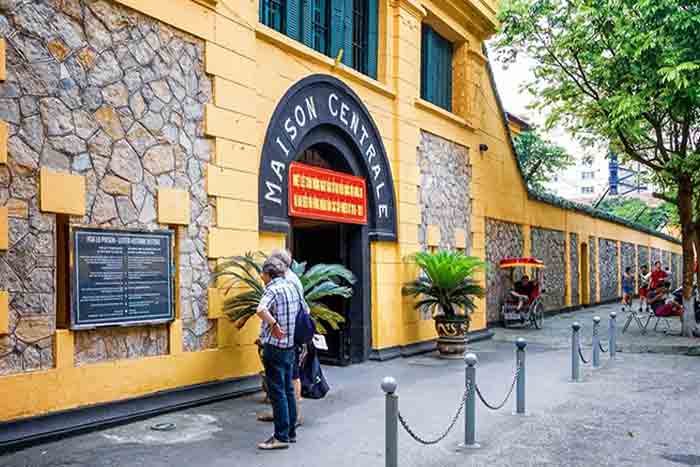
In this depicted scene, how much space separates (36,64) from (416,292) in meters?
8.31

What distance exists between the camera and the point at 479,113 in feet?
56.5

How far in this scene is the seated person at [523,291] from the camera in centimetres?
1936

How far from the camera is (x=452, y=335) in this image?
13281 mm

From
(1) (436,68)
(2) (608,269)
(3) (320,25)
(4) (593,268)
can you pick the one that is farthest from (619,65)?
(2) (608,269)

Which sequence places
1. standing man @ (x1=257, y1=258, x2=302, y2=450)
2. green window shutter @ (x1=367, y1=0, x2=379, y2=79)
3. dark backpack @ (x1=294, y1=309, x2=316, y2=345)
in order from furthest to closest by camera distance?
green window shutter @ (x1=367, y1=0, x2=379, y2=79) → dark backpack @ (x1=294, y1=309, x2=316, y2=345) → standing man @ (x1=257, y1=258, x2=302, y2=450)

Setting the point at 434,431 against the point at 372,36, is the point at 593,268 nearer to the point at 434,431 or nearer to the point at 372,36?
the point at 372,36

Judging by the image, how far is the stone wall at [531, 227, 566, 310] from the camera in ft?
74.8

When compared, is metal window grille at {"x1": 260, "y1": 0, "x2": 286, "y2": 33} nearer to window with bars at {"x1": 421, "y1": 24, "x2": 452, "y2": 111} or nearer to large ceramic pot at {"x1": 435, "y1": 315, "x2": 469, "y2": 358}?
window with bars at {"x1": 421, "y1": 24, "x2": 452, "y2": 111}

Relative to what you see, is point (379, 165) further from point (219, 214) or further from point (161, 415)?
point (161, 415)

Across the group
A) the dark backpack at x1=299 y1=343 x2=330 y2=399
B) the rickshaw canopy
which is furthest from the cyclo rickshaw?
the dark backpack at x1=299 y1=343 x2=330 y2=399

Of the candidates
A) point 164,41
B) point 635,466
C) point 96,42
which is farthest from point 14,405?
point 635,466

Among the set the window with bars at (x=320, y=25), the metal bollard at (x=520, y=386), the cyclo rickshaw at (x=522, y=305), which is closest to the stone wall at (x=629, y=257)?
the cyclo rickshaw at (x=522, y=305)

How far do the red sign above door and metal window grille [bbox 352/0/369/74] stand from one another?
88.9 inches

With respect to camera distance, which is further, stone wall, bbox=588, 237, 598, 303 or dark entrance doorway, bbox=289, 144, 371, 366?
stone wall, bbox=588, 237, 598, 303
